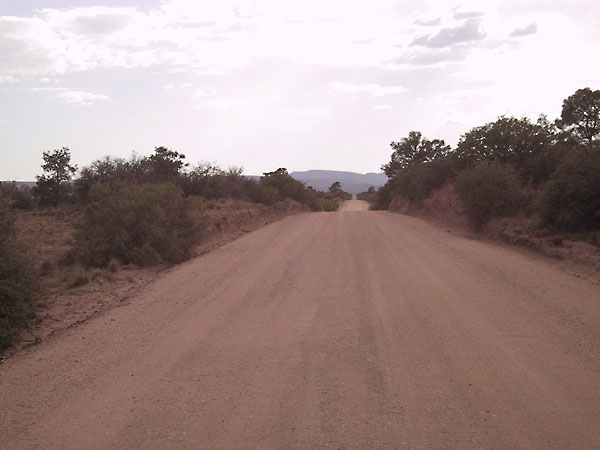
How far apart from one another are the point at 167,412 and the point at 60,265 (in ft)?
34.7

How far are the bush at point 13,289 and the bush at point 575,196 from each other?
577 inches

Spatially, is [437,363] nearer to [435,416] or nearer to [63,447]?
[435,416]

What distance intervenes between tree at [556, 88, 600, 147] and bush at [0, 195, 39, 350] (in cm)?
2867

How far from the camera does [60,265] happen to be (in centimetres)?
1450

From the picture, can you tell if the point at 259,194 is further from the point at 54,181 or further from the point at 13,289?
the point at 13,289

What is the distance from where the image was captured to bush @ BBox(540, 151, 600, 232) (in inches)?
615

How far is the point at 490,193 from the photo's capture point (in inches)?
846

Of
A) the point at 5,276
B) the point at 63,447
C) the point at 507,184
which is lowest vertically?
→ the point at 63,447

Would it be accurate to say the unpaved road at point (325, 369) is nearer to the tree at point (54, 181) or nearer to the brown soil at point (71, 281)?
the brown soil at point (71, 281)

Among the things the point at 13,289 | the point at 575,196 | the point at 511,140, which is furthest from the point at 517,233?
the point at 13,289

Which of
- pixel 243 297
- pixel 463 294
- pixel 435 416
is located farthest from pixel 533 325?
pixel 243 297

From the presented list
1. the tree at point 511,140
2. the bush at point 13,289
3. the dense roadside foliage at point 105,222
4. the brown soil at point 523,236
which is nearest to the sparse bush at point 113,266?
the dense roadside foliage at point 105,222

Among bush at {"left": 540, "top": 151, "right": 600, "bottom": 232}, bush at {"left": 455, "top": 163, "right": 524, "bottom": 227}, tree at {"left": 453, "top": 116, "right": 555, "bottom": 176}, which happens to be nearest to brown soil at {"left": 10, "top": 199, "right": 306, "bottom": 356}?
bush at {"left": 455, "top": 163, "right": 524, "bottom": 227}

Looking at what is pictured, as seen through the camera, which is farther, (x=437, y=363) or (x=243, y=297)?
(x=243, y=297)
